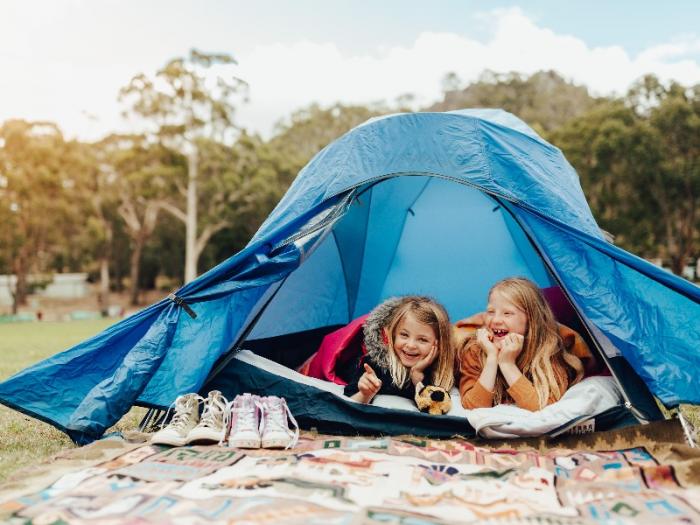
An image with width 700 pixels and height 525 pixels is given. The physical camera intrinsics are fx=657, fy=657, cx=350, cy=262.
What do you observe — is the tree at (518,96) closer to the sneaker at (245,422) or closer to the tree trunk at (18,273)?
the tree trunk at (18,273)

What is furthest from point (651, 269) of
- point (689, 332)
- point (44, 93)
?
point (44, 93)

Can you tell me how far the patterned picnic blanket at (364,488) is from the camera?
6.03 ft

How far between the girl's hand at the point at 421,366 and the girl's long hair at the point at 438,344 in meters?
0.02

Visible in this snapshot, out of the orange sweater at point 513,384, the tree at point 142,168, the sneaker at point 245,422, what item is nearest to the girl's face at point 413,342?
the orange sweater at point 513,384

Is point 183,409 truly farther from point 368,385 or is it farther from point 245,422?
point 368,385

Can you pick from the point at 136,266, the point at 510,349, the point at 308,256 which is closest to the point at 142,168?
the point at 136,266

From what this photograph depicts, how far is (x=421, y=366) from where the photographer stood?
Result: 3248 mm

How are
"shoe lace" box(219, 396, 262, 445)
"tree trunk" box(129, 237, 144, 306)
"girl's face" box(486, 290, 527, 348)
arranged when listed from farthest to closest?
1. "tree trunk" box(129, 237, 144, 306)
2. "girl's face" box(486, 290, 527, 348)
3. "shoe lace" box(219, 396, 262, 445)

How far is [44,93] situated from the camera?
19.2 metres

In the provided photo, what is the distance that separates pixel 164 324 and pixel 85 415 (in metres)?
0.54

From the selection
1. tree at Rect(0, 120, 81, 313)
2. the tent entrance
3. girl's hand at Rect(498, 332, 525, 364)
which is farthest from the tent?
tree at Rect(0, 120, 81, 313)

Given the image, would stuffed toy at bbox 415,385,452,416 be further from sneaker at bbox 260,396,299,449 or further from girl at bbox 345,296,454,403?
sneaker at bbox 260,396,299,449

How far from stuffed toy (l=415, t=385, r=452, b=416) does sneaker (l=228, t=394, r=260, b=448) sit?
2.47 ft

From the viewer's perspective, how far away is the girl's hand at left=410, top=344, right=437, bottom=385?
323 cm
